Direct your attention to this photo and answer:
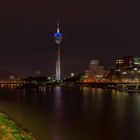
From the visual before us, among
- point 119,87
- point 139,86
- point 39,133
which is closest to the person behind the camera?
point 39,133

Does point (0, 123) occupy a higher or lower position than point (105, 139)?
higher

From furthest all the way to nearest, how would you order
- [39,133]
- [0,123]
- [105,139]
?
[39,133] → [105,139] → [0,123]

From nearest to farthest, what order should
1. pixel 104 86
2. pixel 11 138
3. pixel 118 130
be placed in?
pixel 11 138, pixel 118 130, pixel 104 86

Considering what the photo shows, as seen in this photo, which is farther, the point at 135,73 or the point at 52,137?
the point at 135,73

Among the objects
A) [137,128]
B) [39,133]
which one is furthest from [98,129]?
[39,133]

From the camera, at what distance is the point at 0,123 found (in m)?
21.5

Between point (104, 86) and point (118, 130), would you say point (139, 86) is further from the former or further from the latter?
point (118, 130)

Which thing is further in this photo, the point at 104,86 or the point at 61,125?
the point at 104,86

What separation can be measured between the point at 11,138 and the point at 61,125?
690 inches

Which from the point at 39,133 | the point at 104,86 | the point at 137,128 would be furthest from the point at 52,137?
the point at 104,86

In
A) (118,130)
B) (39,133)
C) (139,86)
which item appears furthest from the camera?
(139,86)

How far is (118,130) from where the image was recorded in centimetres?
2998

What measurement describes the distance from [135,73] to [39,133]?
568ft

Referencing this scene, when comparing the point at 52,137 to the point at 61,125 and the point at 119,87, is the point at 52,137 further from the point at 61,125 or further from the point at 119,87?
the point at 119,87
